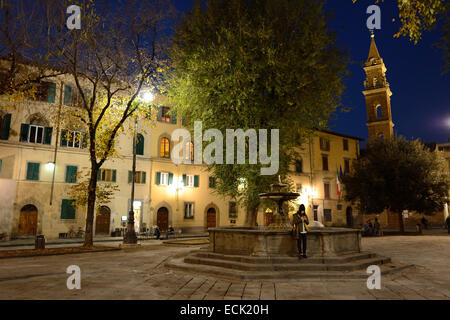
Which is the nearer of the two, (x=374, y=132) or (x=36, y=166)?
(x=36, y=166)

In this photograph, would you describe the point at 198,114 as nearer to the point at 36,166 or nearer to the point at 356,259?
the point at 356,259

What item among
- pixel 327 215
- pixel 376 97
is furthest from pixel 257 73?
pixel 376 97

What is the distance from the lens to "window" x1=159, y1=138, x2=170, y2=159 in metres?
30.5

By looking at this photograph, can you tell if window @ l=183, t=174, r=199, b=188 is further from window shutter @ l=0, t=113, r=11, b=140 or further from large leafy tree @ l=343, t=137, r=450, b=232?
large leafy tree @ l=343, t=137, r=450, b=232

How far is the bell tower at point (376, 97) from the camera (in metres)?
44.9

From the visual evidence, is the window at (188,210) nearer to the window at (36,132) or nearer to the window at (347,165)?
the window at (36,132)

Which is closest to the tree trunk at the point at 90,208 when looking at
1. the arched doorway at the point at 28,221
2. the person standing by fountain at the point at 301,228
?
the arched doorway at the point at 28,221

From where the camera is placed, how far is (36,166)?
2411 cm

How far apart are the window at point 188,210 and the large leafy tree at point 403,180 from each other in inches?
627

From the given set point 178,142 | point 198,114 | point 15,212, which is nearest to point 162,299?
point 198,114

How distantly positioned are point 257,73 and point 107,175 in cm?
1754

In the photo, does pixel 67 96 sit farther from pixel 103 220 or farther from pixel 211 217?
pixel 211 217

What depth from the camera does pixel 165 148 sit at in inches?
1213
